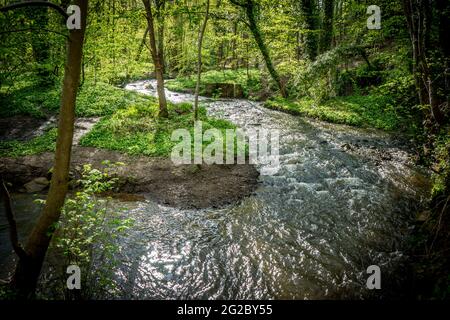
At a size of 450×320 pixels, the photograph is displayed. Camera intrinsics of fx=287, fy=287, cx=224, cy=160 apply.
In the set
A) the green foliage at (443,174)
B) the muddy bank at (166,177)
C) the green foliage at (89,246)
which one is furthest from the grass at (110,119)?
the green foliage at (443,174)

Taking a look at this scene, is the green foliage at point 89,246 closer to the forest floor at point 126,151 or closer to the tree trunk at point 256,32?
the forest floor at point 126,151

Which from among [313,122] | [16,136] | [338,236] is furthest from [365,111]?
[16,136]

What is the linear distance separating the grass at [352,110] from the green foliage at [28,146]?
12.6m

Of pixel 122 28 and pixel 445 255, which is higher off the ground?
pixel 122 28

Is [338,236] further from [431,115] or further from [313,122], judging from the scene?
[313,122]

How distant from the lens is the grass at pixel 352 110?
1420 cm

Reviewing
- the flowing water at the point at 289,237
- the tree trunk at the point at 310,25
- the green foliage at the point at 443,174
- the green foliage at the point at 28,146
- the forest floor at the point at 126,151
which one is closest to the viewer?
the flowing water at the point at 289,237

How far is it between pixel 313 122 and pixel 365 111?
2.88m

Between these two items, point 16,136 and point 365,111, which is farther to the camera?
point 365,111

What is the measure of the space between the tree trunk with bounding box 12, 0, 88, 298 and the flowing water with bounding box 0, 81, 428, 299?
4.88ft

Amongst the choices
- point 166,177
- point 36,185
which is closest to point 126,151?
point 166,177

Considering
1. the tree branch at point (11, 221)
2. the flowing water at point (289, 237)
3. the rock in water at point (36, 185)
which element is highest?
the tree branch at point (11, 221)

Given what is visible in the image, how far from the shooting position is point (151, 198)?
836 cm
